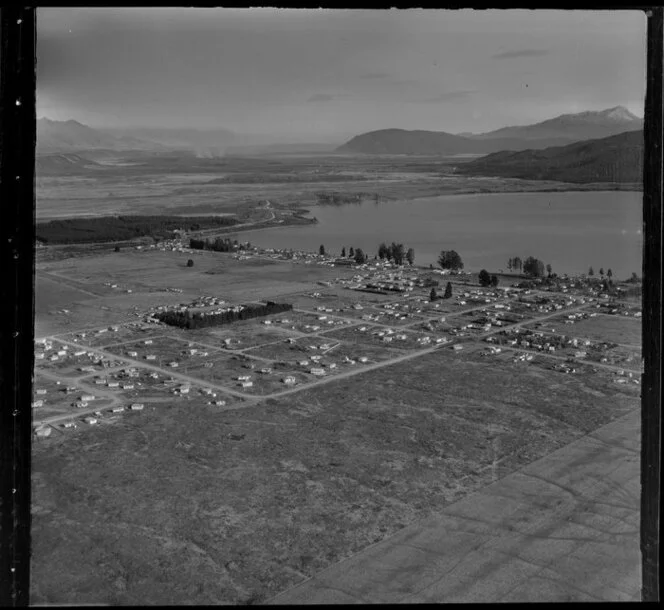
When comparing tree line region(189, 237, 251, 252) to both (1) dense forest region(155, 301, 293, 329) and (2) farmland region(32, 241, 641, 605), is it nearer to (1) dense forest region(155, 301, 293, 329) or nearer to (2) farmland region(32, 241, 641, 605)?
(2) farmland region(32, 241, 641, 605)

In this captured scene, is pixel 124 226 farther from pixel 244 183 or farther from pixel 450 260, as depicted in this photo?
pixel 450 260

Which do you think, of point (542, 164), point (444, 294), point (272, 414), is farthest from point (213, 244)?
point (542, 164)

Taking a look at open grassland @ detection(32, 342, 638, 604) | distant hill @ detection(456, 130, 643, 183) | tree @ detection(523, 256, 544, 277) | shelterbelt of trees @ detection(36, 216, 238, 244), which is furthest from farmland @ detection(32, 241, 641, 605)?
distant hill @ detection(456, 130, 643, 183)

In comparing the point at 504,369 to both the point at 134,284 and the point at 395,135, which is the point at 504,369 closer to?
the point at 395,135

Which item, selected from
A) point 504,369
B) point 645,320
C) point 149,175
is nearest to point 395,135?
point 504,369

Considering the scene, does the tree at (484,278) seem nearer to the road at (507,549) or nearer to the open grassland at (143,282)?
the open grassland at (143,282)
